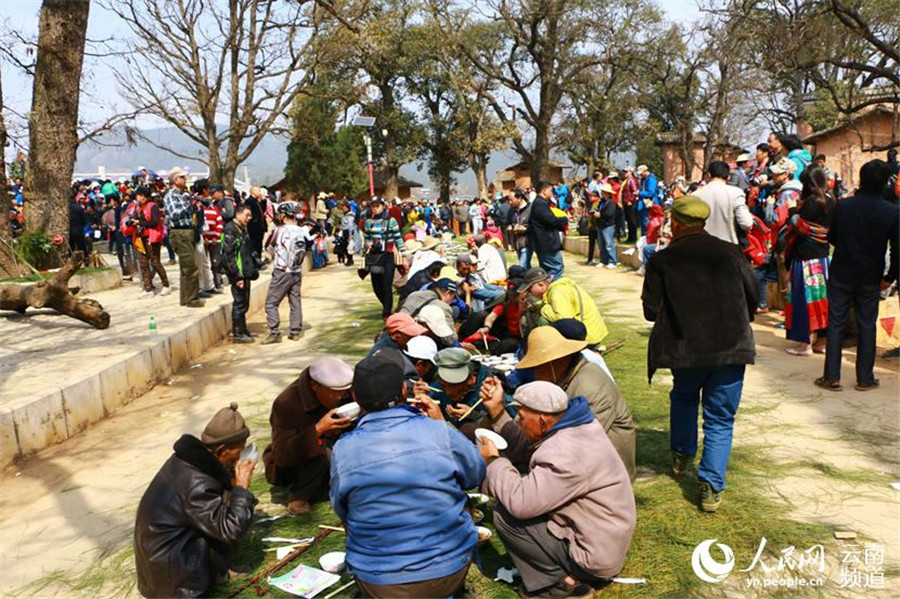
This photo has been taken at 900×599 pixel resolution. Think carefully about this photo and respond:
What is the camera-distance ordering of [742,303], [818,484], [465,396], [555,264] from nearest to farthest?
[742,303] < [818,484] < [465,396] < [555,264]

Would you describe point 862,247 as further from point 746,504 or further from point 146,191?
point 146,191

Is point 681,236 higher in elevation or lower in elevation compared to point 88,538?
higher

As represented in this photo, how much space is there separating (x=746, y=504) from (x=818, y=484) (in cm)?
60

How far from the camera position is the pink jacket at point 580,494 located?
2.99 m

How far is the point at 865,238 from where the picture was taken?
5590 mm

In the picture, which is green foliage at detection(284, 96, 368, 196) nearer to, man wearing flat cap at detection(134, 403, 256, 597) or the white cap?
the white cap

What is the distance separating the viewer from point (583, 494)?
3039 mm

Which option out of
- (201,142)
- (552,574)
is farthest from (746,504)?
(201,142)

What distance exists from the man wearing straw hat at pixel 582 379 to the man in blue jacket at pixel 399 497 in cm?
107

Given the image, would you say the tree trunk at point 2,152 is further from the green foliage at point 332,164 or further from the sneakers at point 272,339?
the green foliage at point 332,164

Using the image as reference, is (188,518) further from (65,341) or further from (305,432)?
(65,341)

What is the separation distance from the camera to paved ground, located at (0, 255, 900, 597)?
13.2 feet

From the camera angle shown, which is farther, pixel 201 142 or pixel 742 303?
pixel 201 142

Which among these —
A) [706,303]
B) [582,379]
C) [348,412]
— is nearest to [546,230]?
[706,303]
